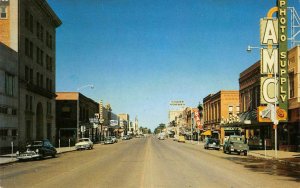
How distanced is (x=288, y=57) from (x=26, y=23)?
32.1 metres

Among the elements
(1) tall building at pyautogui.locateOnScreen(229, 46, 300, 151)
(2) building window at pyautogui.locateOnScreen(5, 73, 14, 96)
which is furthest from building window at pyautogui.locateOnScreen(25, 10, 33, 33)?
(1) tall building at pyautogui.locateOnScreen(229, 46, 300, 151)

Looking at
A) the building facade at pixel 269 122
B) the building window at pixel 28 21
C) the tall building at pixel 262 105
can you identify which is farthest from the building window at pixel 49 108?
the building facade at pixel 269 122

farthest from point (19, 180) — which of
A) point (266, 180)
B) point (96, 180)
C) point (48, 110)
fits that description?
point (48, 110)

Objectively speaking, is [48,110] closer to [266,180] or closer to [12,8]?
[12,8]

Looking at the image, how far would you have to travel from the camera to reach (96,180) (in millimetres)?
17828

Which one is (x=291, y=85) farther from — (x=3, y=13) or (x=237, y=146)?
(x=3, y=13)

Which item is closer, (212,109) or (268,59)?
(268,59)

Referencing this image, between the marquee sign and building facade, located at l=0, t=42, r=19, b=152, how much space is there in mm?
26866

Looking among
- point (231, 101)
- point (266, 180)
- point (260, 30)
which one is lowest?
point (266, 180)

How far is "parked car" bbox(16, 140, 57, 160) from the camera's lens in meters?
33.1

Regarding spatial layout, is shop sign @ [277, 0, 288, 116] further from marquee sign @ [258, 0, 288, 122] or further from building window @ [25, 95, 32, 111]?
building window @ [25, 95, 32, 111]

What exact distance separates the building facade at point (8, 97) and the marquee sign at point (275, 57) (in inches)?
1058

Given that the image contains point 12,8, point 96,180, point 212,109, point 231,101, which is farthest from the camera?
point 212,109

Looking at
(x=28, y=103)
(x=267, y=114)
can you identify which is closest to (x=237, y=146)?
(x=267, y=114)
